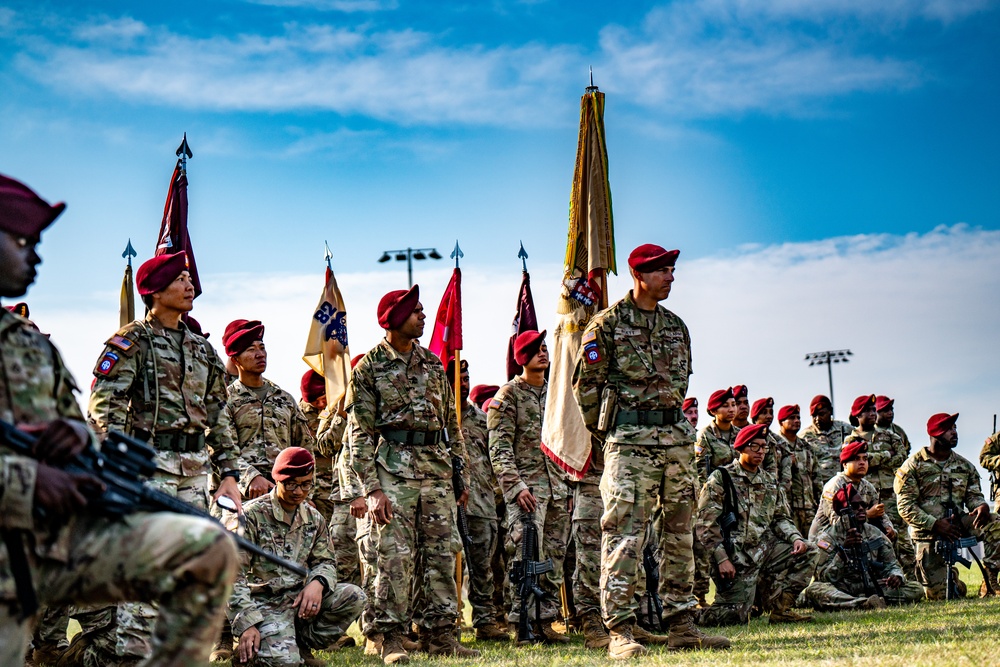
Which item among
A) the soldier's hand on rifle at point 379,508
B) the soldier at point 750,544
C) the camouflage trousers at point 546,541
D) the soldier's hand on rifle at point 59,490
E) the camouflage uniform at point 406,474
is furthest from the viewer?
the soldier at point 750,544

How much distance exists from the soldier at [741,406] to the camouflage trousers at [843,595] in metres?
2.43

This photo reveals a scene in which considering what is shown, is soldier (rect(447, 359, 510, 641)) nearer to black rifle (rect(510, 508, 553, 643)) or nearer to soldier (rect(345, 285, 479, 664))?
black rifle (rect(510, 508, 553, 643))

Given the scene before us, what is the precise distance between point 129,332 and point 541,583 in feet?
15.5

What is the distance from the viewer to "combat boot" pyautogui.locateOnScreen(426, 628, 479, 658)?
26.7 feet

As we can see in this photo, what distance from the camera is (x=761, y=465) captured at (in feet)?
37.5

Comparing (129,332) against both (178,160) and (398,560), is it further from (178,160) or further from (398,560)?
(178,160)

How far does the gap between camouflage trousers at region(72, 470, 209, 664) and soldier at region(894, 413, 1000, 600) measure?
9.47 metres

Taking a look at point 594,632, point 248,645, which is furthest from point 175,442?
point 594,632

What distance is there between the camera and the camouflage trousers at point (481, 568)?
398 inches

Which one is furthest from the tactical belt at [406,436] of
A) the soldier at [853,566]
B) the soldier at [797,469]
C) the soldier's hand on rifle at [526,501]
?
the soldier at [797,469]

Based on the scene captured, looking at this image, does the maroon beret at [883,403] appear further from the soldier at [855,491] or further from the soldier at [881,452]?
the soldier at [855,491]

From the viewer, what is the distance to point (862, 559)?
1189 cm

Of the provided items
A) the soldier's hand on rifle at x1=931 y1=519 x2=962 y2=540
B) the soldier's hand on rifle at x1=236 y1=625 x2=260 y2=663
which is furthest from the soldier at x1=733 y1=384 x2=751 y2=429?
the soldier's hand on rifle at x1=236 y1=625 x2=260 y2=663

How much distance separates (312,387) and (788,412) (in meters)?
6.46
